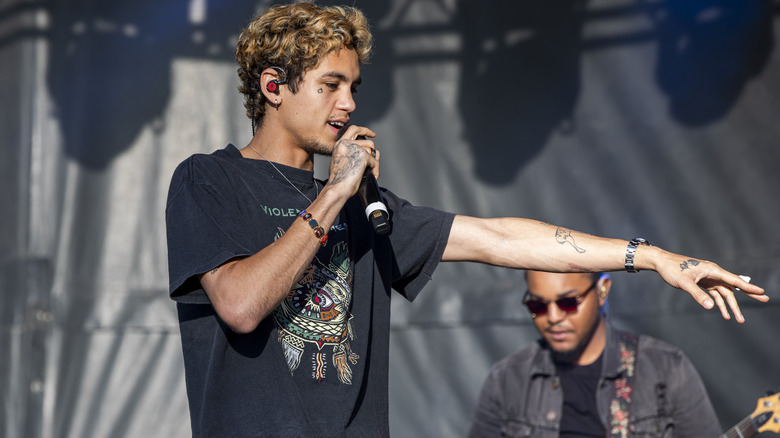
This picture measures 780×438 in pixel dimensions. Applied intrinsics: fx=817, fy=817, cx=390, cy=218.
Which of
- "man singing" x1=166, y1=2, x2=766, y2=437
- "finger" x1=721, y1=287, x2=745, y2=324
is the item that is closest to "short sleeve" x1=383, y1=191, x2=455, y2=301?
"man singing" x1=166, y1=2, x2=766, y2=437

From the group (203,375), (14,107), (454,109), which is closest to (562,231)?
(203,375)

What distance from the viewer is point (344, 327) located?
6.81 ft

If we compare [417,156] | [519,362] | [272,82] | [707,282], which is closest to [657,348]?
[519,362]

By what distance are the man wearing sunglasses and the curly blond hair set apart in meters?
1.97

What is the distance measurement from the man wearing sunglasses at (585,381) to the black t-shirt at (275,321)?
1.93 meters

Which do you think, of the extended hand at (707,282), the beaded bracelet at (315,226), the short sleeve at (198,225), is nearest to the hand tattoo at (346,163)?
the beaded bracelet at (315,226)

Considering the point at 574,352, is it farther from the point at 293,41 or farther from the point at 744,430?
the point at 293,41

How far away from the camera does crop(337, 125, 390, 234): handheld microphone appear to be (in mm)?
1922

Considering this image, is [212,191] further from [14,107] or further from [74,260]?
[14,107]

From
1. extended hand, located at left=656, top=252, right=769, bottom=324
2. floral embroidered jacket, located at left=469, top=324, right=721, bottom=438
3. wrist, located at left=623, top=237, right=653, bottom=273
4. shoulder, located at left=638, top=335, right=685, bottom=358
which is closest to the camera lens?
extended hand, located at left=656, top=252, right=769, bottom=324

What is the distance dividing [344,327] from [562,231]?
2.33ft

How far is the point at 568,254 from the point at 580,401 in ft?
6.41

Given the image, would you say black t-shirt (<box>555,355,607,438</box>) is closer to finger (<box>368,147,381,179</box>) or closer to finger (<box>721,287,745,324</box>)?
finger (<box>721,287,745,324</box>)

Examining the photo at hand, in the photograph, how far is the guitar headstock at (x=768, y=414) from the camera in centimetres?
340
